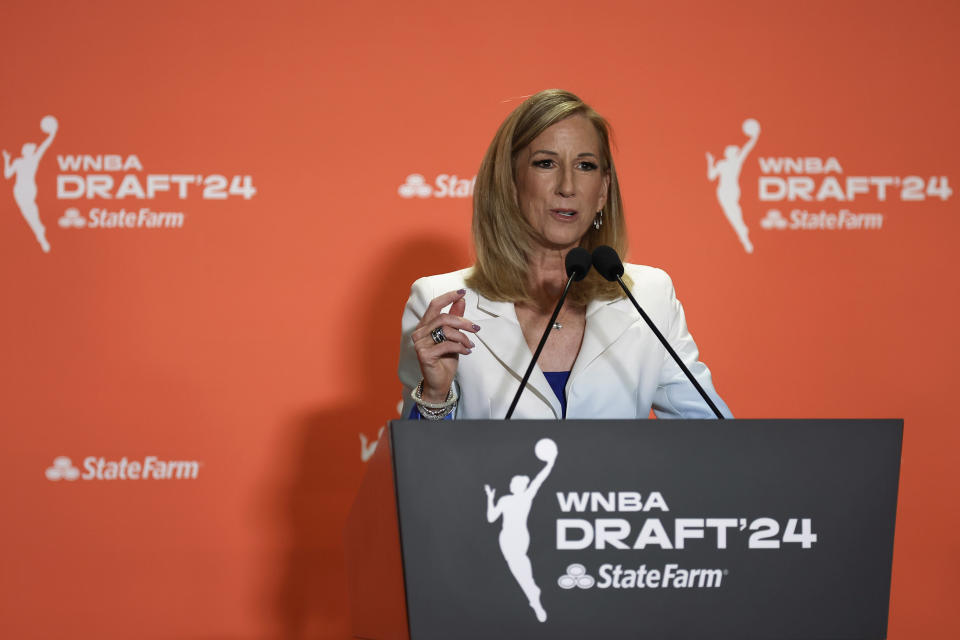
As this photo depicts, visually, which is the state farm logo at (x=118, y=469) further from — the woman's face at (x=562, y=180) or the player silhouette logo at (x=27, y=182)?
the woman's face at (x=562, y=180)

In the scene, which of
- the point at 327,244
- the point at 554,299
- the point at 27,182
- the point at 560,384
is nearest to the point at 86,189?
the point at 27,182

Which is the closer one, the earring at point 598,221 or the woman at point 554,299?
the woman at point 554,299

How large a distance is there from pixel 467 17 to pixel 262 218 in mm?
888

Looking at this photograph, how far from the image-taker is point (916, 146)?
2846 mm

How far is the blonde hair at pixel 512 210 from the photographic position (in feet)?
6.50

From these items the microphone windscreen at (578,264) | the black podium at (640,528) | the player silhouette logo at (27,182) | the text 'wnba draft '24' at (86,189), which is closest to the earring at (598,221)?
the microphone windscreen at (578,264)

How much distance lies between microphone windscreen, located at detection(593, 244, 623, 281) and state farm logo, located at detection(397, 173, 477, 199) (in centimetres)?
130

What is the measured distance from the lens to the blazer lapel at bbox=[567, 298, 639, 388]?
1.87 meters

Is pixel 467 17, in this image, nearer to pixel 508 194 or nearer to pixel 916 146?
pixel 508 194

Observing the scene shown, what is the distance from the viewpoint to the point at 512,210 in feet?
6.64

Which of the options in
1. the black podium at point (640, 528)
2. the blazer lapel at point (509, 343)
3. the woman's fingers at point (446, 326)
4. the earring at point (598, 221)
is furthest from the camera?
the earring at point (598, 221)

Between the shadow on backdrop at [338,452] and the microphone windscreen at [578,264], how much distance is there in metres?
1.26

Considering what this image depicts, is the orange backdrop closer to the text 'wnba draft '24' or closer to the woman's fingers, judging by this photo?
the text 'wnba draft '24'

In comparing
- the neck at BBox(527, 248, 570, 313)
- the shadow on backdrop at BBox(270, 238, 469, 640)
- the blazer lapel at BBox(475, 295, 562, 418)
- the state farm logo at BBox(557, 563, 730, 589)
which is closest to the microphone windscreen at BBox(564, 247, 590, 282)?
the blazer lapel at BBox(475, 295, 562, 418)
